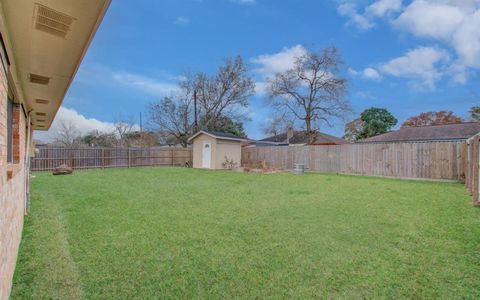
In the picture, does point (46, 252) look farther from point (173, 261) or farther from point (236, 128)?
point (236, 128)

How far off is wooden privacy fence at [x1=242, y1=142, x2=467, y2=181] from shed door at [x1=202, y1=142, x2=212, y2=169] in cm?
349

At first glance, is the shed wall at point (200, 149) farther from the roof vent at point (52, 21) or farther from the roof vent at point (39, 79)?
the roof vent at point (52, 21)

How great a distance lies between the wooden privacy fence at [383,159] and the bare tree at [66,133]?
62.9 ft

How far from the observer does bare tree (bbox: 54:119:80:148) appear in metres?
24.3

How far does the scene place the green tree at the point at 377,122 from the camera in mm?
30516

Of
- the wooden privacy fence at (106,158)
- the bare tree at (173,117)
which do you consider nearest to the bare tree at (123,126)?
the bare tree at (173,117)

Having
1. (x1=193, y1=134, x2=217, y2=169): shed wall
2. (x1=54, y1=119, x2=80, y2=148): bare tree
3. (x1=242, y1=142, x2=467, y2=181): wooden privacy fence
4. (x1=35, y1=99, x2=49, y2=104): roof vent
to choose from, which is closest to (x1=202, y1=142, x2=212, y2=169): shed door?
(x1=193, y1=134, x2=217, y2=169): shed wall

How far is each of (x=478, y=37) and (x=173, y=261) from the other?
15.6 metres

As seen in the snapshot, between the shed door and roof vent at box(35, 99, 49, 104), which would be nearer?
roof vent at box(35, 99, 49, 104)

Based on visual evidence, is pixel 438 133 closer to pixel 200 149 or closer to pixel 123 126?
pixel 200 149

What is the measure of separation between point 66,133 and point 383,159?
1042 inches

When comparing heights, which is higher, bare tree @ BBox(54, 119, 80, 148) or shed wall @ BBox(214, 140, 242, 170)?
bare tree @ BBox(54, 119, 80, 148)

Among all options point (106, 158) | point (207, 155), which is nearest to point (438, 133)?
point (207, 155)

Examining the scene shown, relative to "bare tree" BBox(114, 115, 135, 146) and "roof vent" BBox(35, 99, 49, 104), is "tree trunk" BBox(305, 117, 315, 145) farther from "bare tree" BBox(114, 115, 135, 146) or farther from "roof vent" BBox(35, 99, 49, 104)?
"roof vent" BBox(35, 99, 49, 104)
